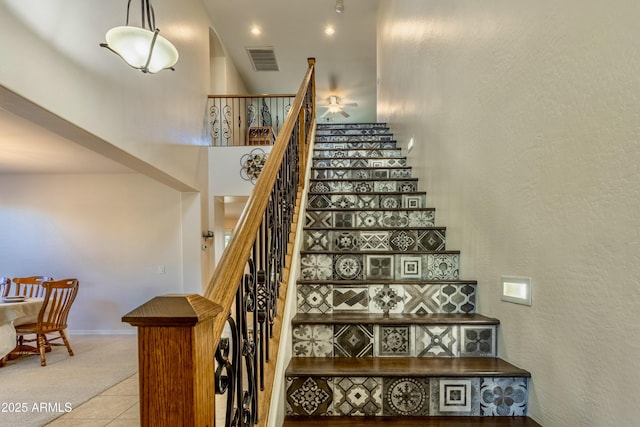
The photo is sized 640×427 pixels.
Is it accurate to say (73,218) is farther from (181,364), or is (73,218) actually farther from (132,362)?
(181,364)

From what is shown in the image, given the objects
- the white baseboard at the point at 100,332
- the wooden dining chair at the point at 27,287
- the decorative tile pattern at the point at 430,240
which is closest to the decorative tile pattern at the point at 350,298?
the decorative tile pattern at the point at 430,240

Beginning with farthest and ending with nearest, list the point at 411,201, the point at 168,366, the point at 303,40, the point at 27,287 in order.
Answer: the point at 303,40 → the point at 27,287 → the point at 411,201 → the point at 168,366

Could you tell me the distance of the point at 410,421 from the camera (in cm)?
140

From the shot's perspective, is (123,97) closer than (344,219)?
No

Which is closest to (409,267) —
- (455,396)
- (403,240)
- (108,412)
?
(403,240)

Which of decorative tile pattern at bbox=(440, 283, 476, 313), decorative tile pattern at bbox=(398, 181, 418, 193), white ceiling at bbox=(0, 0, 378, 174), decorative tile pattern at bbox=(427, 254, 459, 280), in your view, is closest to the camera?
decorative tile pattern at bbox=(440, 283, 476, 313)

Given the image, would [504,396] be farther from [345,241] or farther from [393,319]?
[345,241]

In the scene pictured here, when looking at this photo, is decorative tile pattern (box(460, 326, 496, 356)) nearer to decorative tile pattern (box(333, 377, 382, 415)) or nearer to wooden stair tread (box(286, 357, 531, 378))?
wooden stair tread (box(286, 357, 531, 378))

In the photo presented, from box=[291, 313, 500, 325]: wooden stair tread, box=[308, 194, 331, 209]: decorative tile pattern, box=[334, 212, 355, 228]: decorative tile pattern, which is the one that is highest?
box=[308, 194, 331, 209]: decorative tile pattern

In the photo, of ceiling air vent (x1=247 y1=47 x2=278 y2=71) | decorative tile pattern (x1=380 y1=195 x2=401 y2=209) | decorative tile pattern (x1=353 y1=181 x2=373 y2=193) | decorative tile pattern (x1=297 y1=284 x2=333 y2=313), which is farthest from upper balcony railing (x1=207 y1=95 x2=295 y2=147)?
decorative tile pattern (x1=297 y1=284 x2=333 y2=313)

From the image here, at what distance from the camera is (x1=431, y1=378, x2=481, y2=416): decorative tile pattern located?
143 centimetres

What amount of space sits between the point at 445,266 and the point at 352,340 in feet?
2.59

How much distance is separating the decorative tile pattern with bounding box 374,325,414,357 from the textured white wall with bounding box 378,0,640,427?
428 mm

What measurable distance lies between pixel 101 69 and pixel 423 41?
269 centimetres
